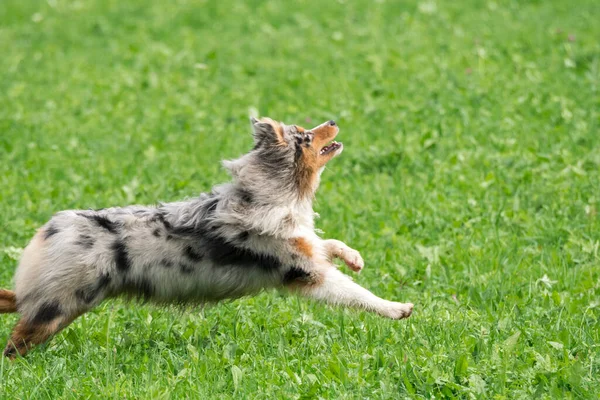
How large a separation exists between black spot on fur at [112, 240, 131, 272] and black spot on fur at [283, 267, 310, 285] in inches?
37.4

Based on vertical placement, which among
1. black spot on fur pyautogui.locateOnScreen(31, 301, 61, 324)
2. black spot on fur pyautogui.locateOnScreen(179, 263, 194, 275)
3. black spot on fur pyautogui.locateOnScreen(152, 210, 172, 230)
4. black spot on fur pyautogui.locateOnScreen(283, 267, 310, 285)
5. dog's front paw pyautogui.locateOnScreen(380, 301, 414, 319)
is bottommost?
black spot on fur pyautogui.locateOnScreen(31, 301, 61, 324)

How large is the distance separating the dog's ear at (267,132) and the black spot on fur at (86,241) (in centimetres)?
119

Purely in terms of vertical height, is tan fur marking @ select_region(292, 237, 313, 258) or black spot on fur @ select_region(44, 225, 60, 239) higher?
tan fur marking @ select_region(292, 237, 313, 258)

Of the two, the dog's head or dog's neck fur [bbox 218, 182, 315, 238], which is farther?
the dog's head

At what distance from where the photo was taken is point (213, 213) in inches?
227

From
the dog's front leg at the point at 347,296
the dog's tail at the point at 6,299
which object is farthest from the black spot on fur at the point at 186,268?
the dog's tail at the point at 6,299

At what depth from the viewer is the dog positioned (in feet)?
18.4

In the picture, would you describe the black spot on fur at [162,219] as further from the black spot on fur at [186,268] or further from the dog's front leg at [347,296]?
the dog's front leg at [347,296]

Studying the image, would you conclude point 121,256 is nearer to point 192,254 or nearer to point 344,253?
point 192,254

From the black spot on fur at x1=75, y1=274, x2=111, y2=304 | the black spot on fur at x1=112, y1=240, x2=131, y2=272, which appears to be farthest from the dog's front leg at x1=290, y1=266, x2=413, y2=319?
the black spot on fur at x1=75, y1=274, x2=111, y2=304

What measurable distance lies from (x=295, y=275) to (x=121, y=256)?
41.3 inches

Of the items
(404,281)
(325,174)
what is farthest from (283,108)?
(404,281)

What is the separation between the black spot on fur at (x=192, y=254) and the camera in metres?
5.75

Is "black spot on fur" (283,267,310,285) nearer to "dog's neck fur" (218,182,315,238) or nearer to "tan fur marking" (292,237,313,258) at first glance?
"tan fur marking" (292,237,313,258)
